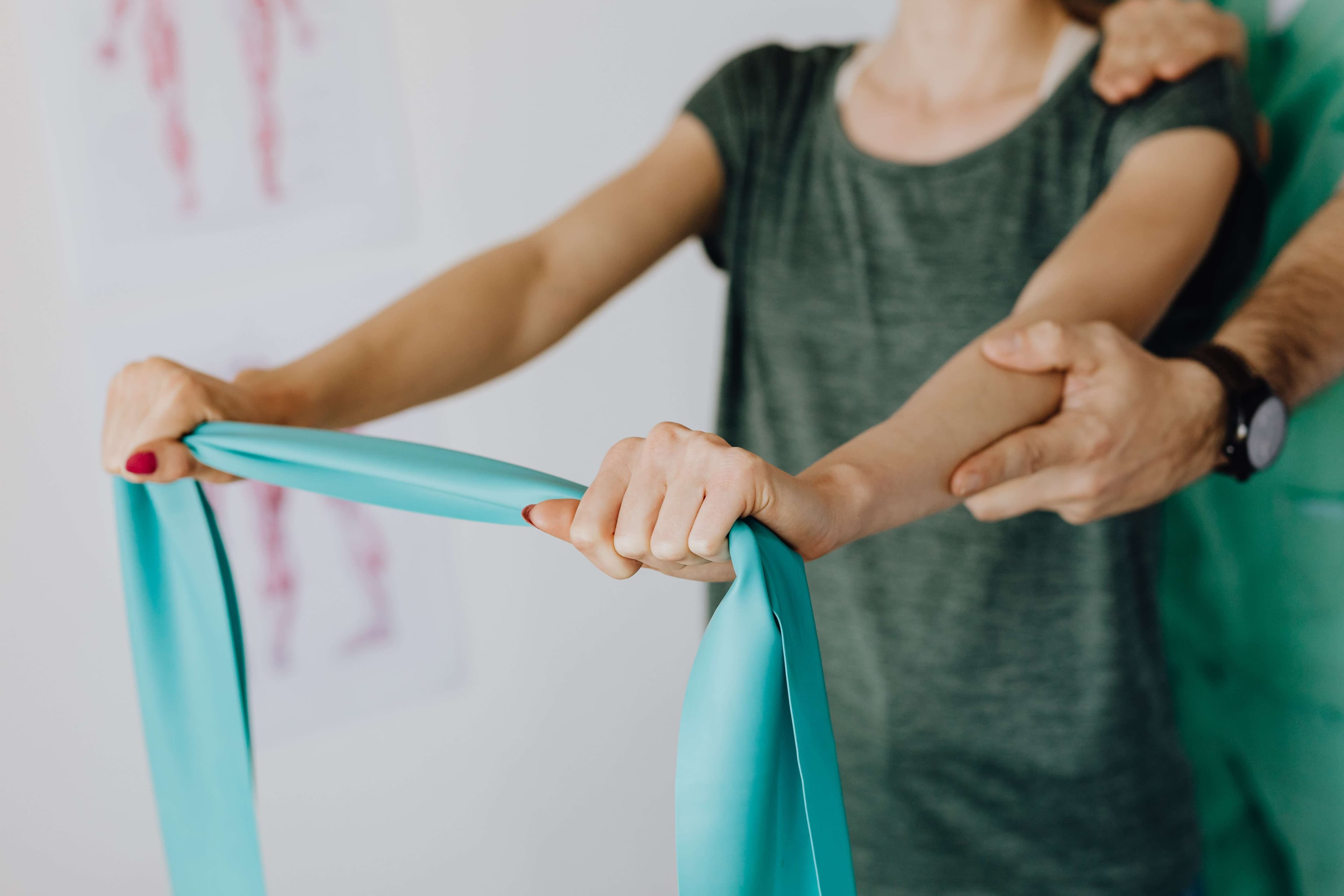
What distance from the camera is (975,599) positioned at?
96cm

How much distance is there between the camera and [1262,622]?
1.14 metres

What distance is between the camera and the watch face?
2.51 feet

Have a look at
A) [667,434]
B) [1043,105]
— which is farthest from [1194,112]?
[667,434]

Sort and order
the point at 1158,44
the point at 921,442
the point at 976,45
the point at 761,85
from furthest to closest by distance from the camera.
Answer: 1. the point at 761,85
2. the point at 976,45
3. the point at 1158,44
4. the point at 921,442

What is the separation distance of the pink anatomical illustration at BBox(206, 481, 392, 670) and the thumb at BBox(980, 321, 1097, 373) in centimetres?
108

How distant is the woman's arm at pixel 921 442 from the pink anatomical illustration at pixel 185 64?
102cm

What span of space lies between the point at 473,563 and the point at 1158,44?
1200 millimetres

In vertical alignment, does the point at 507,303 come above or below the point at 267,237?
below

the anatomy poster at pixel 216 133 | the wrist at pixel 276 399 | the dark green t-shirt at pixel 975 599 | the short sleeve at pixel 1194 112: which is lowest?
the dark green t-shirt at pixel 975 599

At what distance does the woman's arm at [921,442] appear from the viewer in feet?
1.59

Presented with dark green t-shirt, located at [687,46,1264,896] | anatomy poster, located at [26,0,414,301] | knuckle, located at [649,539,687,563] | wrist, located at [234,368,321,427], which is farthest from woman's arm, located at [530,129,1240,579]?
anatomy poster, located at [26,0,414,301]

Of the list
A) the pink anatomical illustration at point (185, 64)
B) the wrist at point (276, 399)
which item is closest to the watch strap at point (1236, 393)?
the wrist at point (276, 399)

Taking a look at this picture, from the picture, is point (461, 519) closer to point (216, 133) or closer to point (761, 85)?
point (761, 85)

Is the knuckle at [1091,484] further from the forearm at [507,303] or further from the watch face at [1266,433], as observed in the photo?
the forearm at [507,303]
